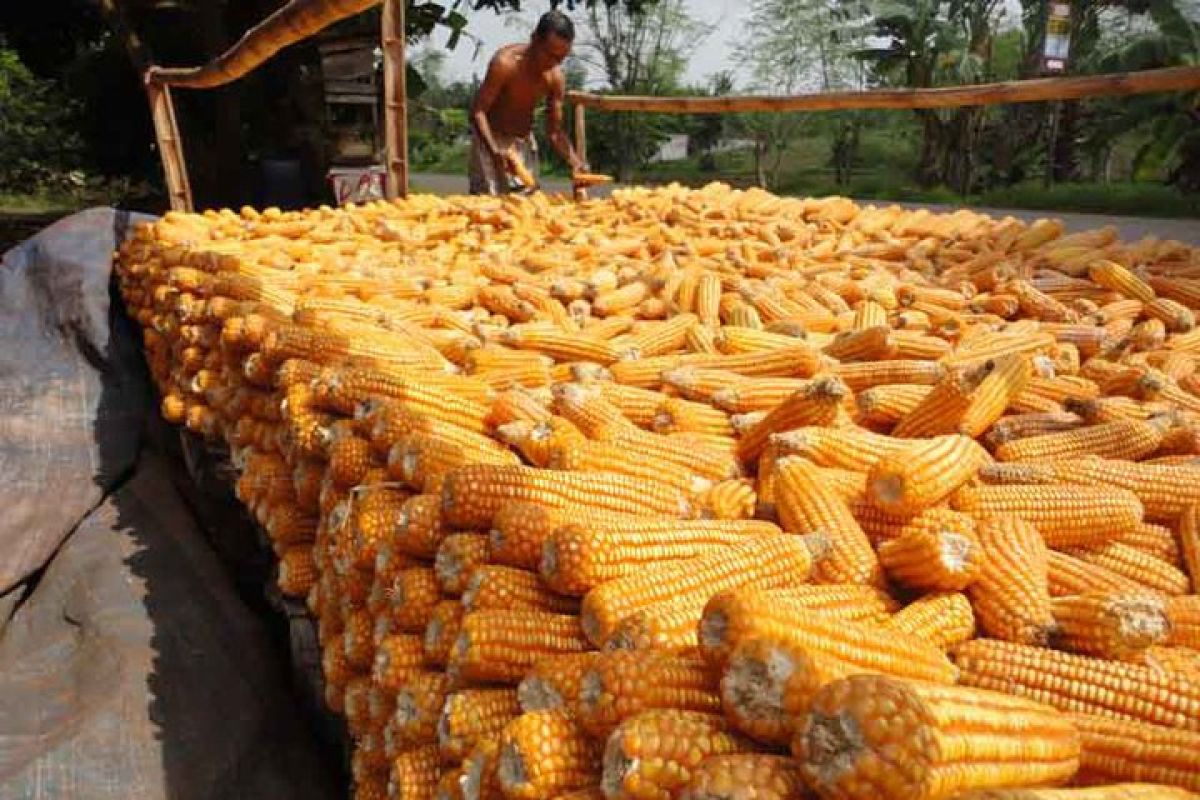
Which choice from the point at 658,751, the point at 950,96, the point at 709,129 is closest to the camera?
the point at 658,751

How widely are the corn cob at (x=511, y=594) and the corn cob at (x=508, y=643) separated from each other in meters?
0.04

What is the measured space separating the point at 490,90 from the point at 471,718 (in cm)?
722

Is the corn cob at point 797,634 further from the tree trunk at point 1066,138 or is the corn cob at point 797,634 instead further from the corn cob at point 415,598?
the tree trunk at point 1066,138

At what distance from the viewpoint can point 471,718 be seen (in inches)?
56.3

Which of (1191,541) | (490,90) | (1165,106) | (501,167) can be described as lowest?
(1191,541)

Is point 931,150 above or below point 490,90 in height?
above

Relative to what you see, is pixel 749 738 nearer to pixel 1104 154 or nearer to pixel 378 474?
pixel 378 474

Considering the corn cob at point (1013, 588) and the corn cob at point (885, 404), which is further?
the corn cob at point (885, 404)

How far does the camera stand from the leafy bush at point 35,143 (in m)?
21.6

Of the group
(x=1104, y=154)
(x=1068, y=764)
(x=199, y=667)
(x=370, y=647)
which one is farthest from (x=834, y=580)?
(x=1104, y=154)

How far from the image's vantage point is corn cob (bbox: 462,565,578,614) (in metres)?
1.54

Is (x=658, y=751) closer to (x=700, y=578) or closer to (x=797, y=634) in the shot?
(x=797, y=634)

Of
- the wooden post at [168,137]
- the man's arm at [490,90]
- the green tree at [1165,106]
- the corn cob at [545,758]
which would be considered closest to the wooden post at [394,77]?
the man's arm at [490,90]

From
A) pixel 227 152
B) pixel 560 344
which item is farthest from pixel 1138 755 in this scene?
pixel 227 152
